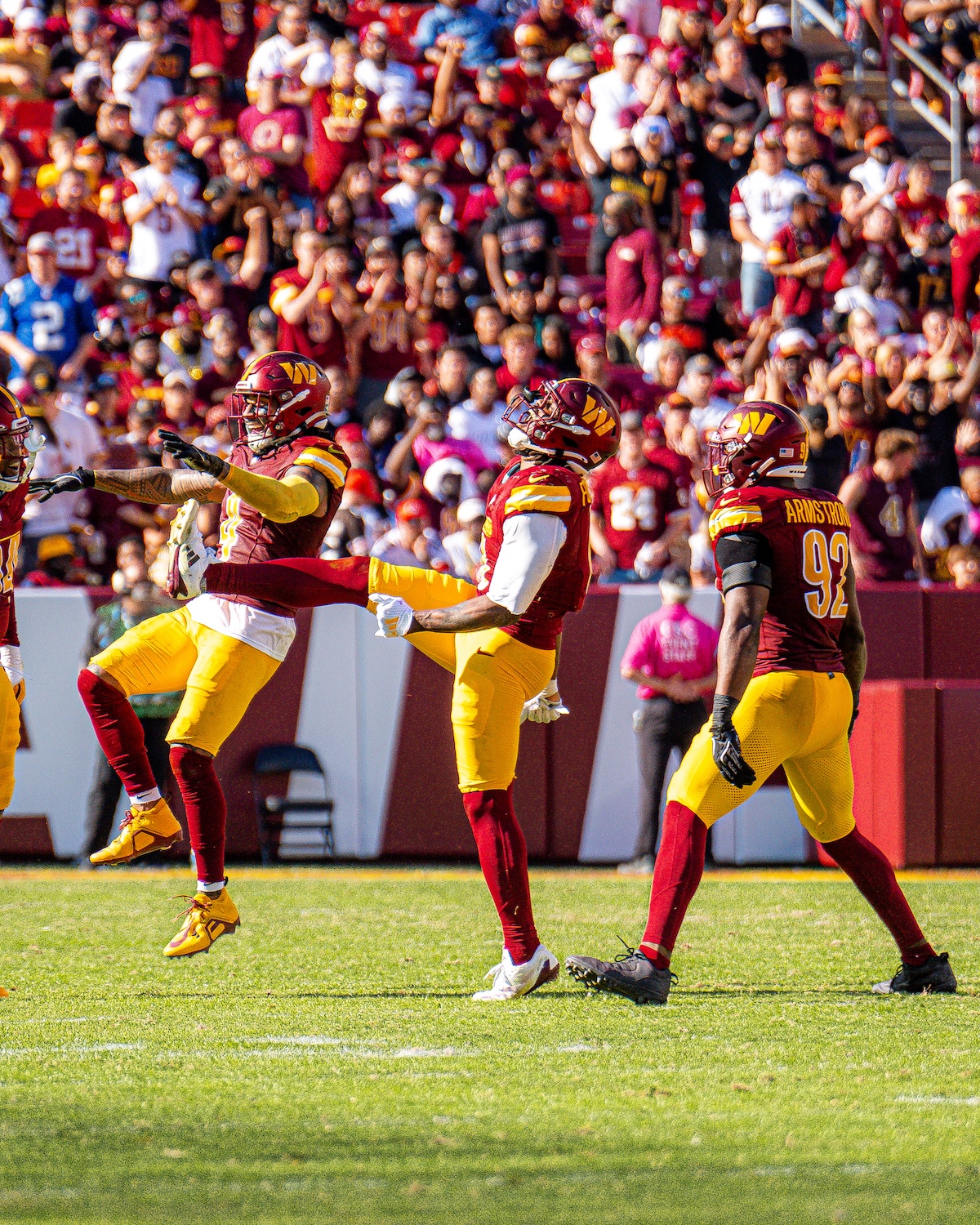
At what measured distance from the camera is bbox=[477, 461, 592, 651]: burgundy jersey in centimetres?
583

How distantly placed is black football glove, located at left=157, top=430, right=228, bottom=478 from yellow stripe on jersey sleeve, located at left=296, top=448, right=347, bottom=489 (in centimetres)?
57

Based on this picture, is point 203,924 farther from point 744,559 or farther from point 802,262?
point 802,262

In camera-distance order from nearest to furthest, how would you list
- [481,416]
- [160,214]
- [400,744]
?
[400,744], [481,416], [160,214]

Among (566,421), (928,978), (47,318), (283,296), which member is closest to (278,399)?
(566,421)

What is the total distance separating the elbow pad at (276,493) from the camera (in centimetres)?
598

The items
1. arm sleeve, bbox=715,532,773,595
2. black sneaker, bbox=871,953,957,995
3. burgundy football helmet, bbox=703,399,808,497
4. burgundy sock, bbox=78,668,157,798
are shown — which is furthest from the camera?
burgundy sock, bbox=78,668,157,798

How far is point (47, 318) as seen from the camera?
1304 centimetres

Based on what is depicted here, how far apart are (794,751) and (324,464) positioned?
2.00 metres

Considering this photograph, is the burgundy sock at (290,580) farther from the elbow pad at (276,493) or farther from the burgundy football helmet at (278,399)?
the burgundy football helmet at (278,399)

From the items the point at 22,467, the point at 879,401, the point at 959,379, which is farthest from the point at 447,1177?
the point at 959,379

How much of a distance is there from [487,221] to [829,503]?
864 cm

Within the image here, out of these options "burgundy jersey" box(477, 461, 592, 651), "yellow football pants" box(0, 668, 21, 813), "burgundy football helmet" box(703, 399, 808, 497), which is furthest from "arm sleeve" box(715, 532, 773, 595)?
"yellow football pants" box(0, 668, 21, 813)

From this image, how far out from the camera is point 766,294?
14305 mm

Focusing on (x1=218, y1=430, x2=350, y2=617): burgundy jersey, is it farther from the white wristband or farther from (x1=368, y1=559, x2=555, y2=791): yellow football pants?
the white wristband
